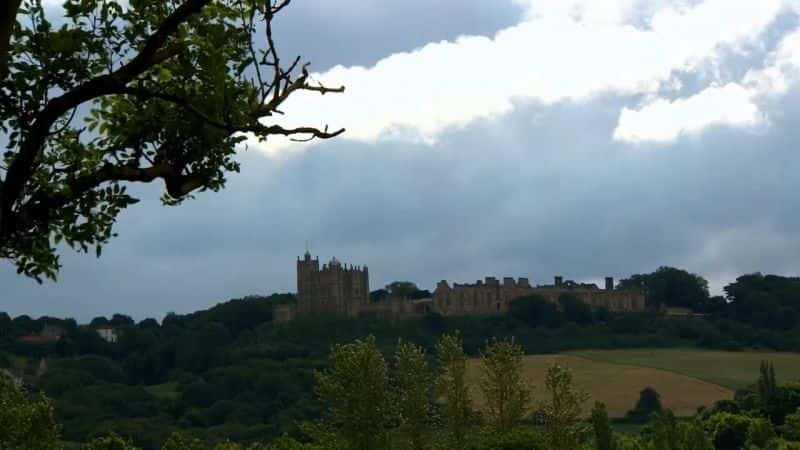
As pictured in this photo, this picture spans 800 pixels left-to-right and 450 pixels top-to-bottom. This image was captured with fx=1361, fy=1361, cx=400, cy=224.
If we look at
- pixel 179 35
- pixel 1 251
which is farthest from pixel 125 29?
pixel 1 251

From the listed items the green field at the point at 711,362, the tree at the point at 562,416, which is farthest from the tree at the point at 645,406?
the tree at the point at 562,416

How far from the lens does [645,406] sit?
14888cm

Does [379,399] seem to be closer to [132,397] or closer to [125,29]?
[125,29]

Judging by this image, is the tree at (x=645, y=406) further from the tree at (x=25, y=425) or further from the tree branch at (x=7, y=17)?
the tree branch at (x=7, y=17)

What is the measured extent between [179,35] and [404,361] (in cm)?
5108

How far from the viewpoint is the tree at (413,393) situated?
58.4 m

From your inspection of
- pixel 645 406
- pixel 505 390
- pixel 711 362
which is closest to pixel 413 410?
pixel 505 390

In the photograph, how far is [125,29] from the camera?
10.0m

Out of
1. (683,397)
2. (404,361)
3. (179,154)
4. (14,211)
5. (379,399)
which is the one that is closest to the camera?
(14,211)

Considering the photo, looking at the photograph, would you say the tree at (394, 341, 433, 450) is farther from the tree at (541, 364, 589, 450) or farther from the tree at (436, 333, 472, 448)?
the tree at (541, 364, 589, 450)

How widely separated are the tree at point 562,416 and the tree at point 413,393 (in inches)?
212

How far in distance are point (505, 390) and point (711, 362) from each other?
4879 inches

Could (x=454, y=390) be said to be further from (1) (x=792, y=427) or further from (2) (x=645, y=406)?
(2) (x=645, y=406)

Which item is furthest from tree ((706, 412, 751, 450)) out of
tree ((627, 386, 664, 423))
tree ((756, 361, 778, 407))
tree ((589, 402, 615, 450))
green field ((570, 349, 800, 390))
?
green field ((570, 349, 800, 390))
